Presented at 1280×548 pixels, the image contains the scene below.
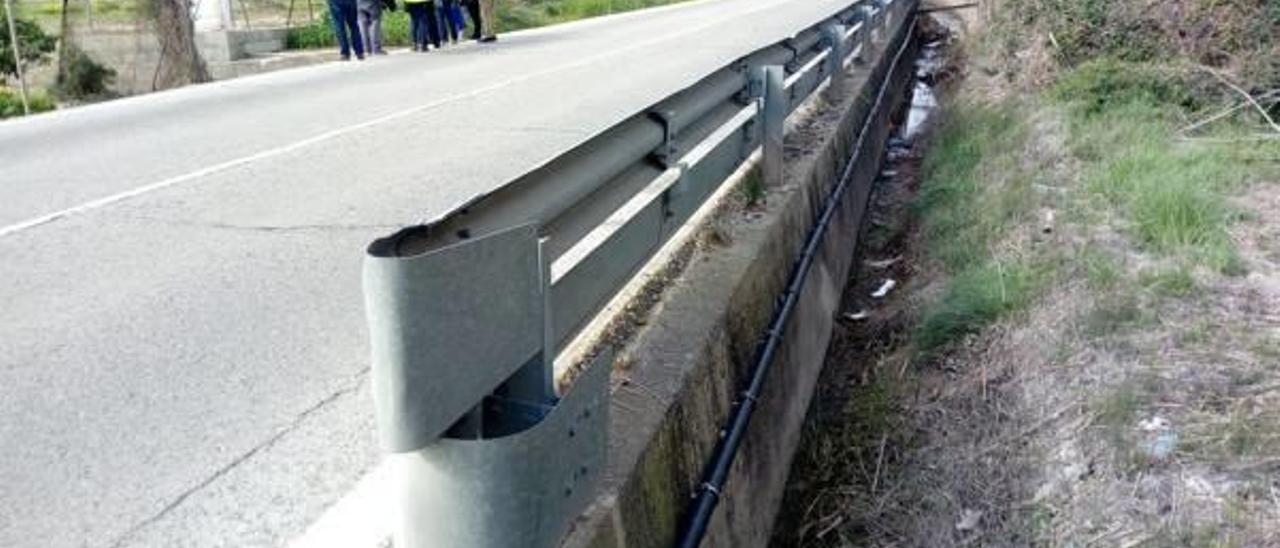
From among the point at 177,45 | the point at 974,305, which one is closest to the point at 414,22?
the point at 177,45

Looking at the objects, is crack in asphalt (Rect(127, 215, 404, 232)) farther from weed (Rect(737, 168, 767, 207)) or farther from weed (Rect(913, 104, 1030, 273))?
weed (Rect(913, 104, 1030, 273))

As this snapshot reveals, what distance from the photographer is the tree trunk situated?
1908 centimetres

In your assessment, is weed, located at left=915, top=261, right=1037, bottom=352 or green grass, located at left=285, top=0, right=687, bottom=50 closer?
weed, located at left=915, top=261, right=1037, bottom=352

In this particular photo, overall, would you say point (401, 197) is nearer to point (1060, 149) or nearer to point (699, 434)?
point (699, 434)

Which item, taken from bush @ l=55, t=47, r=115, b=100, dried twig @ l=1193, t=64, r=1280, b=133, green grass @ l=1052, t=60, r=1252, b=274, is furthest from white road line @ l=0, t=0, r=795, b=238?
bush @ l=55, t=47, r=115, b=100

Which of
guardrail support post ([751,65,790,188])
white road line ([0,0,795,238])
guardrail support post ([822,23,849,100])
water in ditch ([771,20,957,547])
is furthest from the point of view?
guardrail support post ([822,23,849,100])

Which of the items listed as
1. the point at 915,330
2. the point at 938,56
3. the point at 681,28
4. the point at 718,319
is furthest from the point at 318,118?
the point at 681,28

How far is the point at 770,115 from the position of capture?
591 cm

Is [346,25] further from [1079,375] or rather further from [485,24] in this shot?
[1079,375]

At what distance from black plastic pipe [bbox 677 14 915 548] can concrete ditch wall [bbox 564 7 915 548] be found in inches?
1.6

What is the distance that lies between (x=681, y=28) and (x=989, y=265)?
2001 cm

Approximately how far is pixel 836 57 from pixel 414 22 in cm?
1083

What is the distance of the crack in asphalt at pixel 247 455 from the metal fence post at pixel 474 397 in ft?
4.03

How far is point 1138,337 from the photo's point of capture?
15.7 feet
